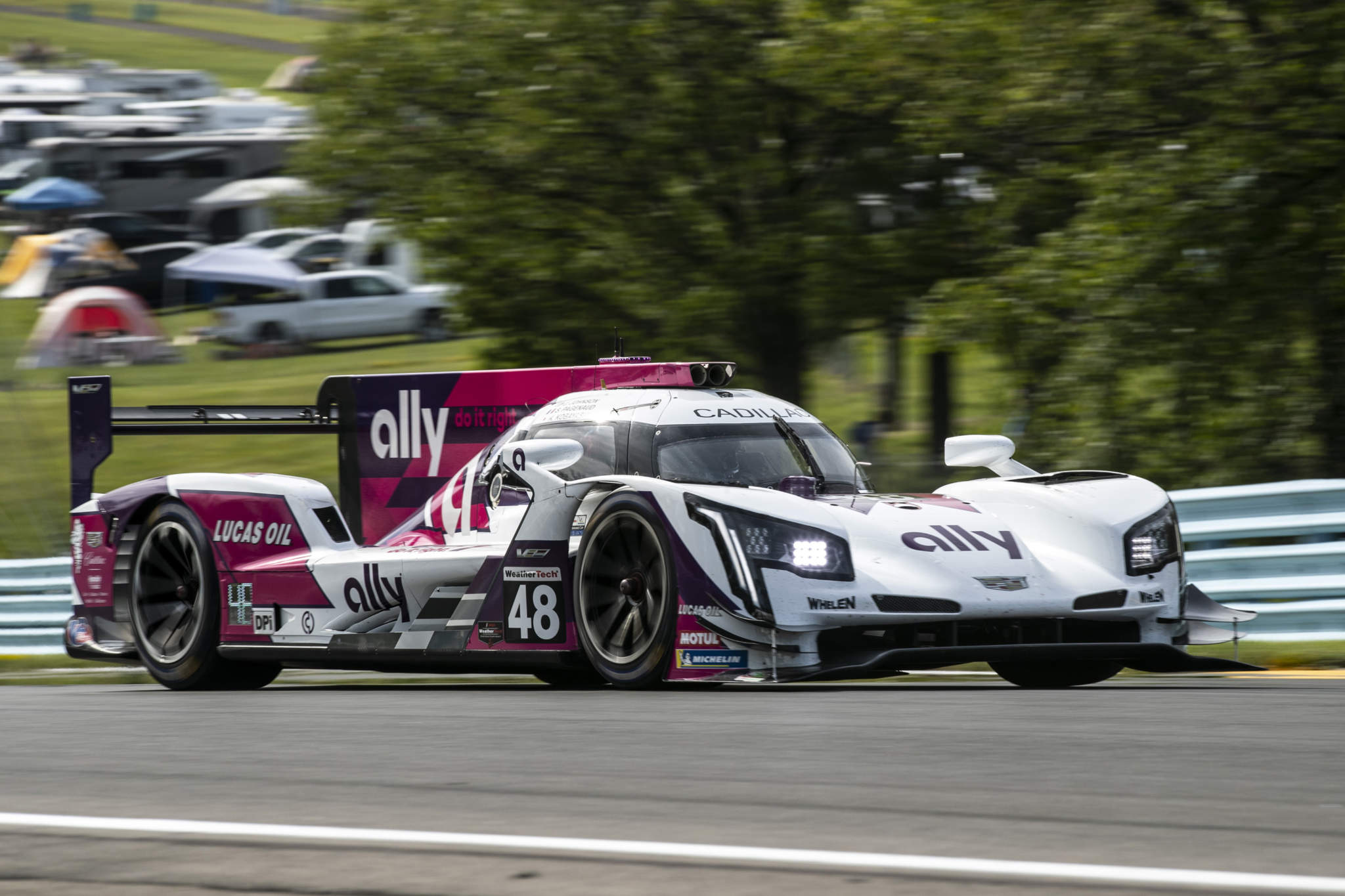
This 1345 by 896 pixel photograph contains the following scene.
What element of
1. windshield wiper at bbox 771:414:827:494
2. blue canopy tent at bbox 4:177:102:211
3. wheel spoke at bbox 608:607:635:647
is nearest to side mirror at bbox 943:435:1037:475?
windshield wiper at bbox 771:414:827:494

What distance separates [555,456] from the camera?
8.02 metres

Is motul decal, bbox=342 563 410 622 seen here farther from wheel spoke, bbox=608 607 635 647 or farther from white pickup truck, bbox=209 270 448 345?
white pickup truck, bbox=209 270 448 345

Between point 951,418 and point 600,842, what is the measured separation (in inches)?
676

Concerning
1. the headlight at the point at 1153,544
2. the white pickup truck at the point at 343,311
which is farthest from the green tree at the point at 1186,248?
the white pickup truck at the point at 343,311

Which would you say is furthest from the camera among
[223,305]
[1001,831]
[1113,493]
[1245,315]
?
[223,305]

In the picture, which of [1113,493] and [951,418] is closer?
[1113,493]

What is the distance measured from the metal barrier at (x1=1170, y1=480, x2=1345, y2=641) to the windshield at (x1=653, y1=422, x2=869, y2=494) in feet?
6.28

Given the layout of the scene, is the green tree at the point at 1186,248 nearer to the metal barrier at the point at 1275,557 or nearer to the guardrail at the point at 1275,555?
the guardrail at the point at 1275,555

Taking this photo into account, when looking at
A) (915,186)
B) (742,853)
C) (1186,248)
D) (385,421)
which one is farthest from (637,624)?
(915,186)

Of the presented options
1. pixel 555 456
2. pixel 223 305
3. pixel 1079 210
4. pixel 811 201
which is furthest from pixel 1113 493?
pixel 223 305

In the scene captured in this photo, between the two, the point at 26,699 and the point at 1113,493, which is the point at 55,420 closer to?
the point at 26,699

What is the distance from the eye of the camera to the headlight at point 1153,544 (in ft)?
24.8

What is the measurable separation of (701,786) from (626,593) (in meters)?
2.74

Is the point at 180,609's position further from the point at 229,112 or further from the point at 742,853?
the point at 229,112
